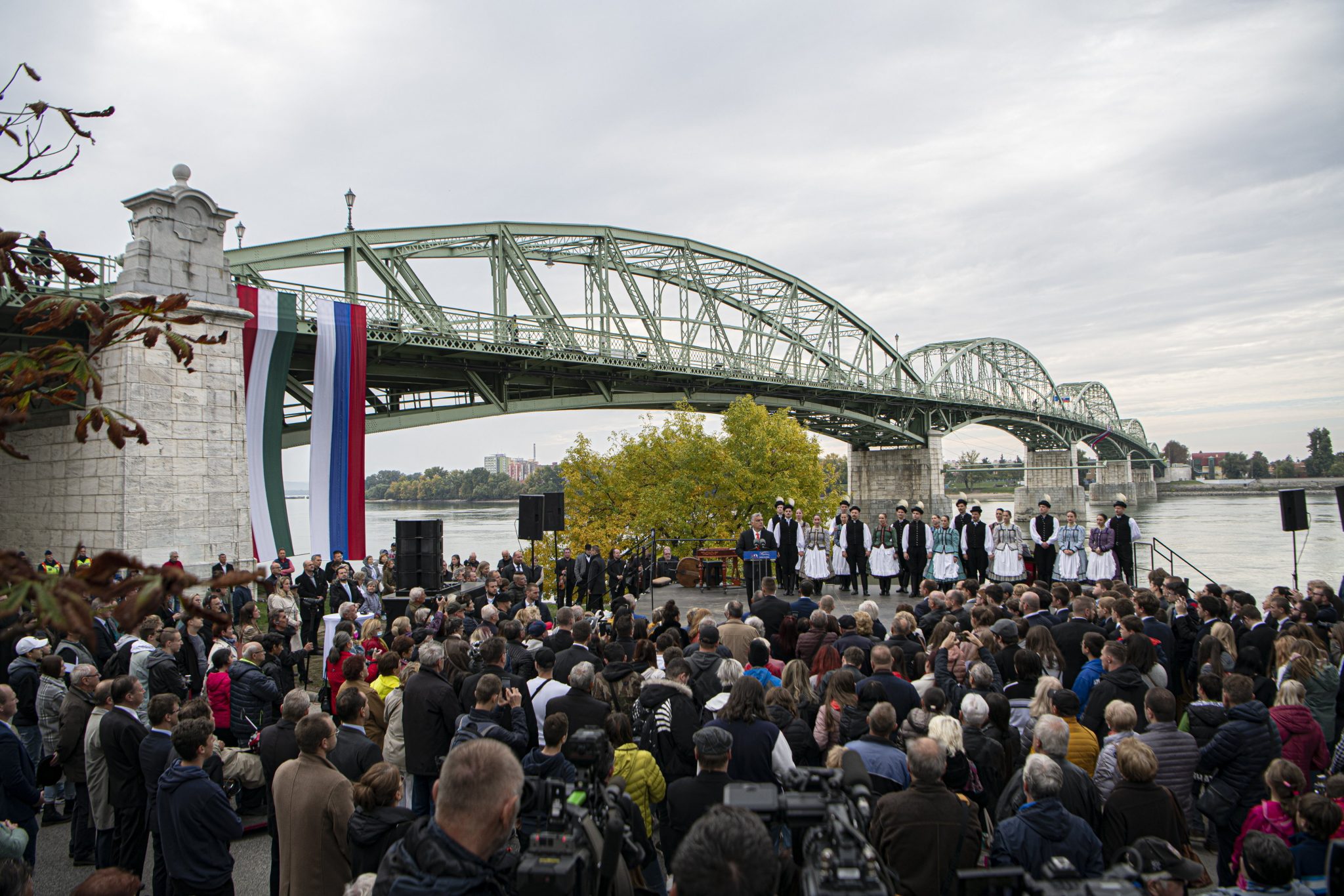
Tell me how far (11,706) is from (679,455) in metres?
29.1

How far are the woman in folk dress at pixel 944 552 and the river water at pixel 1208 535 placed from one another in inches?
208

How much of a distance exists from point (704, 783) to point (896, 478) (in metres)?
62.2

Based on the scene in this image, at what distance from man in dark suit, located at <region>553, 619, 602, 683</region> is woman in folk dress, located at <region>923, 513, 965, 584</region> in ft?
32.3

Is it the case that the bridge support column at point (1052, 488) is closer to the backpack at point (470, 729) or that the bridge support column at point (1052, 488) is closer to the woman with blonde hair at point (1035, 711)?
the woman with blonde hair at point (1035, 711)

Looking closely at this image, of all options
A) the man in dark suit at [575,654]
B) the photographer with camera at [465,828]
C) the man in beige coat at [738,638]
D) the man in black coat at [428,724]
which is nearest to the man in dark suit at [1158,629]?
the man in beige coat at [738,638]

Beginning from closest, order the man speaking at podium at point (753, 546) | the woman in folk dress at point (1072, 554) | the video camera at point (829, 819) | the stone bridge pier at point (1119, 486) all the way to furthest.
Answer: the video camera at point (829, 819) < the woman in folk dress at point (1072, 554) < the man speaking at podium at point (753, 546) < the stone bridge pier at point (1119, 486)

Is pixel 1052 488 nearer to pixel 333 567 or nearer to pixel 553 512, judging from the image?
pixel 553 512

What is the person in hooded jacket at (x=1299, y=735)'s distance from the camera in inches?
201

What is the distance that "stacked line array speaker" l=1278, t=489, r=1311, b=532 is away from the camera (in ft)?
41.1

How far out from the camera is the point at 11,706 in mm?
5219

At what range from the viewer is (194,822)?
425 centimetres

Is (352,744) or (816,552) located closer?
(352,744)

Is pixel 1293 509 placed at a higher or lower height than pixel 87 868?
higher

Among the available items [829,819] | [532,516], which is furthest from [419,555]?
[829,819]
